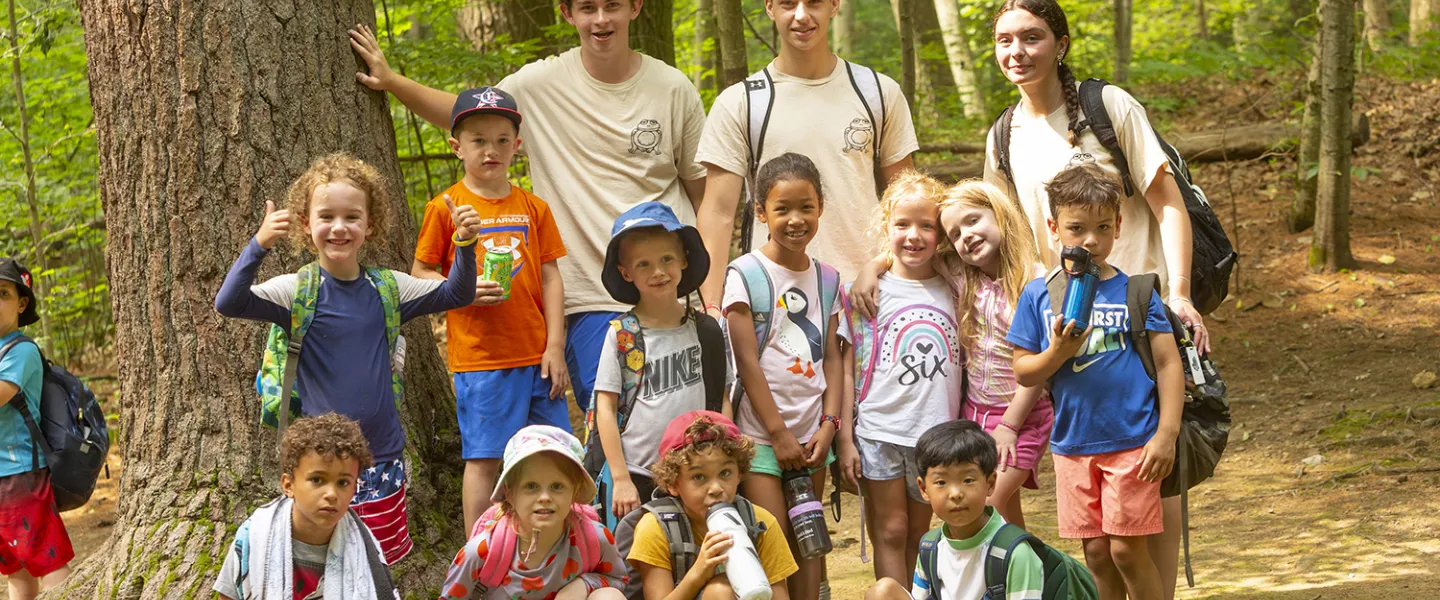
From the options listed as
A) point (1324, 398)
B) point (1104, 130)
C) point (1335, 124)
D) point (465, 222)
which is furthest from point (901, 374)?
point (1335, 124)

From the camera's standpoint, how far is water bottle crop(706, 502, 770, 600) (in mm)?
3422

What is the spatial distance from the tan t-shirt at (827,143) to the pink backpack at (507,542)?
127 centimetres

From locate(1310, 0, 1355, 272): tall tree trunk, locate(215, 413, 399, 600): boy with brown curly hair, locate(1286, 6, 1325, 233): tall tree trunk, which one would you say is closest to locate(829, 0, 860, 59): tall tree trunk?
locate(1286, 6, 1325, 233): tall tree trunk

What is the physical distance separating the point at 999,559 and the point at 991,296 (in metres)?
1.01

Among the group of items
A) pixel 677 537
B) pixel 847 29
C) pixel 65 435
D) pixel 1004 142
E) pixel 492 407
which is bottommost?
pixel 677 537

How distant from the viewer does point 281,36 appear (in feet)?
13.4

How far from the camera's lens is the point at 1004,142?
424 centimetres

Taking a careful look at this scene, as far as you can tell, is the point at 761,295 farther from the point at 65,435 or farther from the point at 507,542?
the point at 65,435

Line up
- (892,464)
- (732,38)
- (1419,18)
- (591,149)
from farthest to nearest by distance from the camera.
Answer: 1. (1419,18)
2. (732,38)
3. (591,149)
4. (892,464)

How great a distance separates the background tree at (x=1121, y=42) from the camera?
12297 millimetres

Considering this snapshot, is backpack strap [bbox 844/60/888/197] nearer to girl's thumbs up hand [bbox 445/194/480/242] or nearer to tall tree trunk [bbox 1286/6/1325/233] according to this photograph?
girl's thumbs up hand [bbox 445/194/480/242]

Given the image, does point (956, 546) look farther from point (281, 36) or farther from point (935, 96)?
point (935, 96)

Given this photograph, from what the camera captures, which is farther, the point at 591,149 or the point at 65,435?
the point at 65,435

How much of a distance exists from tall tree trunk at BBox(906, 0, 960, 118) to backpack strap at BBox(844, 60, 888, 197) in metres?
7.55
